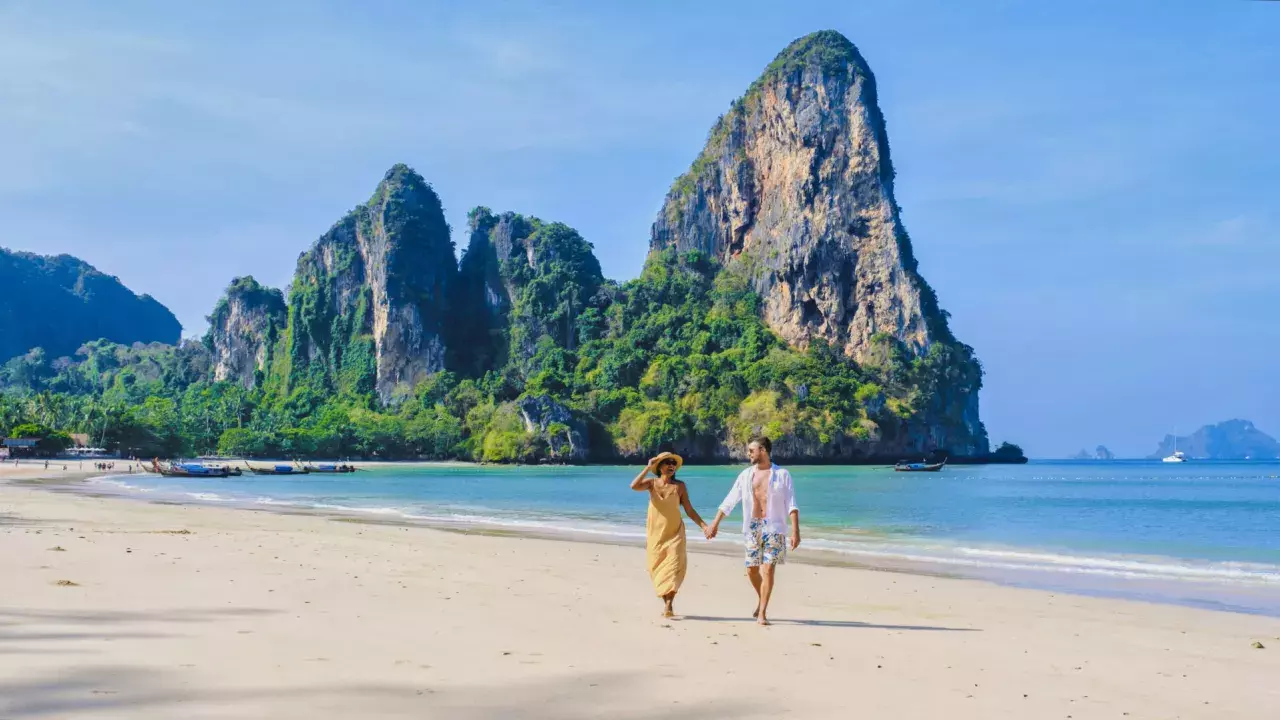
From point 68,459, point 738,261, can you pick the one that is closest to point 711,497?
point 68,459

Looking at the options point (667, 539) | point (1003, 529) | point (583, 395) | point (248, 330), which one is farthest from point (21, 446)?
point (667, 539)

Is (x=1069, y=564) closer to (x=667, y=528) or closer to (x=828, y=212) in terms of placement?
(x=667, y=528)

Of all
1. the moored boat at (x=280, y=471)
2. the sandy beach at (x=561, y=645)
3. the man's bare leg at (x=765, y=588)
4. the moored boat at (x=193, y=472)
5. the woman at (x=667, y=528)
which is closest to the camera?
the sandy beach at (x=561, y=645)

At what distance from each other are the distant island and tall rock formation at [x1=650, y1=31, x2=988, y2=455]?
0.25 meters

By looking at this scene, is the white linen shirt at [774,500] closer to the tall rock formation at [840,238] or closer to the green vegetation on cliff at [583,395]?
the green vegetation on cliff at [583,395]

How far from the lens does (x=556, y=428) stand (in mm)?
98250

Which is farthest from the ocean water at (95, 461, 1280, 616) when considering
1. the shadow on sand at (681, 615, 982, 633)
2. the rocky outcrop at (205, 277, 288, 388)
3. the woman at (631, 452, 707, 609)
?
the rocky outcrop at (205, 277, 288, 388)

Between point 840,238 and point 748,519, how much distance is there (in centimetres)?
10446

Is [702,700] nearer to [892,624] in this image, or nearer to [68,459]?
[892,624]

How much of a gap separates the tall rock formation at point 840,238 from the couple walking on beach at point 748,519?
97335 millimetres

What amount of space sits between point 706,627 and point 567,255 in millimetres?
120147

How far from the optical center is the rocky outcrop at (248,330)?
452 feet

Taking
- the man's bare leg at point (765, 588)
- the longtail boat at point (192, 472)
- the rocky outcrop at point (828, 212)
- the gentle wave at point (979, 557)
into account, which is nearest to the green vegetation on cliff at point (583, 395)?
the rocky outcrop at point (828, 212)

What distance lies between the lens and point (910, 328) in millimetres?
107000
